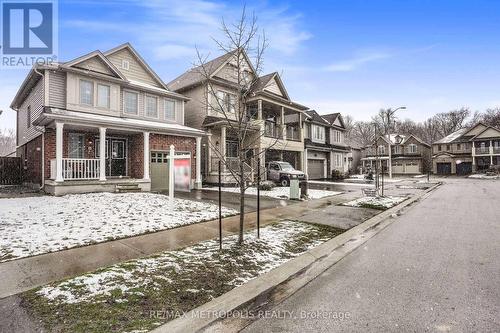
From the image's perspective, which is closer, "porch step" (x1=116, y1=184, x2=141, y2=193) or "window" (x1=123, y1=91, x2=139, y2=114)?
"porch step" (x1=116, y1=184, x2=141, y2=193)

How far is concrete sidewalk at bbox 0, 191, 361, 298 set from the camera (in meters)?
4.08

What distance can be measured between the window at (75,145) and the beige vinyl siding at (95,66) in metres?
4.01

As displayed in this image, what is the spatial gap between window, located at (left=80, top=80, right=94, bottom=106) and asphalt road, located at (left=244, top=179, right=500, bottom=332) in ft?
52.5

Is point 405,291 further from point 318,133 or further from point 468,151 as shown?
point 468,151

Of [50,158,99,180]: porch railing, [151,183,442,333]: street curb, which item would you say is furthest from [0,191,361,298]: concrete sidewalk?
[50,158,99,180]: porch railing

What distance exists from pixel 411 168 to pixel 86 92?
58262 mm

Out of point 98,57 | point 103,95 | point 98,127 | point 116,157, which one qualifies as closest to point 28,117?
point 103,95

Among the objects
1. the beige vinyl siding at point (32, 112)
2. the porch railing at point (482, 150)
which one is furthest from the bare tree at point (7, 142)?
the porch railing at point (482, 150)

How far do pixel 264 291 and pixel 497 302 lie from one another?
118 inches

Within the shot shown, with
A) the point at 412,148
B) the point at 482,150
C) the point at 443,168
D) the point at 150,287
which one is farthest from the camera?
the point at 412,148

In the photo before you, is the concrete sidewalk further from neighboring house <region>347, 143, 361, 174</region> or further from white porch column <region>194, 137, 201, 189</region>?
neighboring house <region>347, 143, 361, 174</region>

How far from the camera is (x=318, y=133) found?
3375 cm

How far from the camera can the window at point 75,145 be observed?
48.3ft

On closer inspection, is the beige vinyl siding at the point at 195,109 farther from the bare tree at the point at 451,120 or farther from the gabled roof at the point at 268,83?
the bare tree at the point at 451,120
